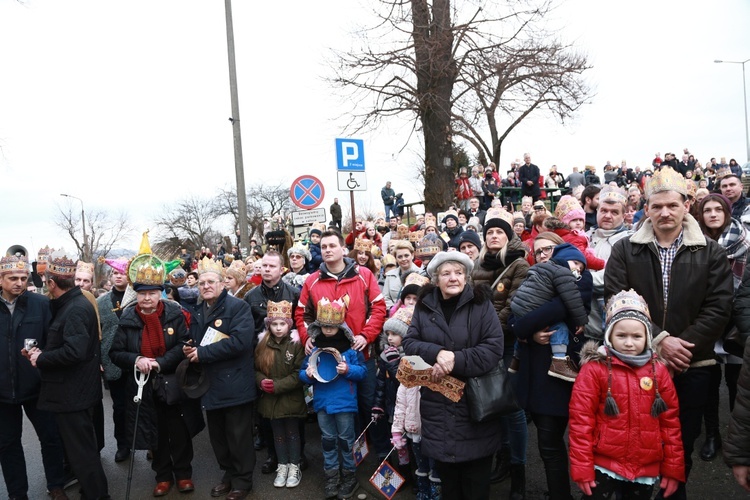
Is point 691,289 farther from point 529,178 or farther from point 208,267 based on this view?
point 529,178

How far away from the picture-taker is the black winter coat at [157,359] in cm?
467

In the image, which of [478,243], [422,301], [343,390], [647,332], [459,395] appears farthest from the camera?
[478,243]

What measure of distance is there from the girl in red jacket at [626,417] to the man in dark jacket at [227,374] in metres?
2.97

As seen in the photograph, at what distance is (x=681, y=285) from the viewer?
125 inches

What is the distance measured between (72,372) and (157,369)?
73 cm

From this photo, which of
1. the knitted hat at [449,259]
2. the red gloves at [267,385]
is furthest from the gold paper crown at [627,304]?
the red gloves at [267,385]

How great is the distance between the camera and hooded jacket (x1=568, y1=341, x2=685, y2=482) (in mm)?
2938

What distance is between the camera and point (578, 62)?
15.4 metres

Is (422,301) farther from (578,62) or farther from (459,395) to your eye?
(578,62)

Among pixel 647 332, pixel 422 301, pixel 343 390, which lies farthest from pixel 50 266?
pixel 647 332

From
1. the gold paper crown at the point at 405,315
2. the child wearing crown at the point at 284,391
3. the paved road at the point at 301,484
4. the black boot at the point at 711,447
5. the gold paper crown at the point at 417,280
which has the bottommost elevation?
the paved road at the point at 301,484

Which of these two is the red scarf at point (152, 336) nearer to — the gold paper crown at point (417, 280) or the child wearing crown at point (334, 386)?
the child wearing crown at point (334, 386)

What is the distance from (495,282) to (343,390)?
1.67 metres

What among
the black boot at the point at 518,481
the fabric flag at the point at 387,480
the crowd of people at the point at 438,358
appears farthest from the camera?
the fabric flag at the point at 387,480
